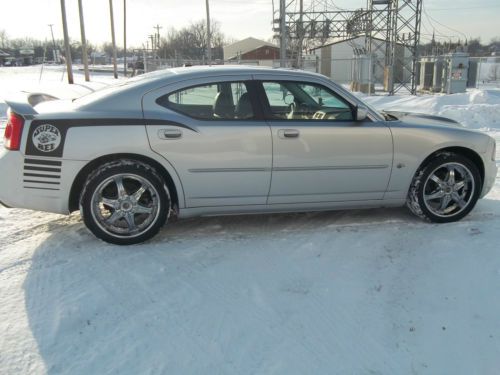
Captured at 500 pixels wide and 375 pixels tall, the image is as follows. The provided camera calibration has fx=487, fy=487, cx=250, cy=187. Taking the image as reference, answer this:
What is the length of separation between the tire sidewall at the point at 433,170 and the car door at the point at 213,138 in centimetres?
157

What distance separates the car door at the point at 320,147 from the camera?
4.39 metres

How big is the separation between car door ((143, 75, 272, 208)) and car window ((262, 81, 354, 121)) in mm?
287

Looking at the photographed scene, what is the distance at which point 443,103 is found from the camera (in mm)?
16547

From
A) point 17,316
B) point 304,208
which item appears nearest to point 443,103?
point 304,208

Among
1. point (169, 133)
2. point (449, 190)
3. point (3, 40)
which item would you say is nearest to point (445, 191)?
point (449, 190)

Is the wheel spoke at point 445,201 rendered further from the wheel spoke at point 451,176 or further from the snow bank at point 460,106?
the snow bank at point 460,106

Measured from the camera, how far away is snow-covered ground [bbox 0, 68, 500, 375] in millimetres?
2736

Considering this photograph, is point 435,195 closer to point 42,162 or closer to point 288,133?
point 288,133

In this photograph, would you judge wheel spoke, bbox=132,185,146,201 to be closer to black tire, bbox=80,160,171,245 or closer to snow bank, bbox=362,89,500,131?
black tire, bbox=80,160,171,245

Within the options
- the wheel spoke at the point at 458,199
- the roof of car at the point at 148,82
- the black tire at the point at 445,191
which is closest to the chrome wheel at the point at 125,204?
the roof of car at the point at 148,82

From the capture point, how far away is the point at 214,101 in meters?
4.40

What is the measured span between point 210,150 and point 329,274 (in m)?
1.46

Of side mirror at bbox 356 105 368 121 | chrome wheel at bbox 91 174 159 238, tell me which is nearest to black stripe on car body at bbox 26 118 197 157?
chrome wheel at bbox 91 174 159 238

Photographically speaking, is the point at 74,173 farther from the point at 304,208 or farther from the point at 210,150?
the point at 304,208
